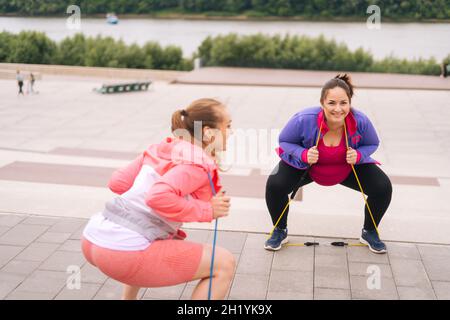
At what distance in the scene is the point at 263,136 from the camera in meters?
12.2

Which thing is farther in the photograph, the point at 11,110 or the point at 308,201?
the point at 11,110

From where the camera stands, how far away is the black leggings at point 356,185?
4.75 m

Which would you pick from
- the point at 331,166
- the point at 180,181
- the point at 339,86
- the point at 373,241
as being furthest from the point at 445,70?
the point at 180,181

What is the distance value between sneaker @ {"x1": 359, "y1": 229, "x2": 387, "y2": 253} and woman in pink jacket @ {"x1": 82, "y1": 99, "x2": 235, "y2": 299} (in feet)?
7.29

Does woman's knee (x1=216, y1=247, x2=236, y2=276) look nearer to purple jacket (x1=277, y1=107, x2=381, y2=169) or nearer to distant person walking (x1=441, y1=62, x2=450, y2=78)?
purple jacket (x1=277, y1=107, x2=381, y2=169)

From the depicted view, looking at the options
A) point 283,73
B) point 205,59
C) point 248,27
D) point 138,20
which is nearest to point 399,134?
point 283,73

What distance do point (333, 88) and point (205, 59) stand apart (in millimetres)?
24567

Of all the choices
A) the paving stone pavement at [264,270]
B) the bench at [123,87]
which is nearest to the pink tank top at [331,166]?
the paving stone pavement at [264,270]

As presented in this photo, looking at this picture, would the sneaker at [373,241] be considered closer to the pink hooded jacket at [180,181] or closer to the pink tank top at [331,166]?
the pink tank top at [331,166]

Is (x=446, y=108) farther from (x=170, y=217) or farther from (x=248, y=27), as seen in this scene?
(x=248, y=27)

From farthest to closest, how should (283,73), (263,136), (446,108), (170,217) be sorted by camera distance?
(283,73)
(446,108)
(263,136)
(170,217)

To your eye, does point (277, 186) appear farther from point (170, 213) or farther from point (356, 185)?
point (170, 213)

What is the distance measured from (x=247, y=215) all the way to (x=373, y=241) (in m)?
1.38

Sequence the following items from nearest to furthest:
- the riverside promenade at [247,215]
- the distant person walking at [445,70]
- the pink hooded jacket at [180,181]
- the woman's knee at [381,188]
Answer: the pink hooded jacket at [180,181]
the riverside promenade at [247,215]
the woman's knee at [381,188]
the distant person walking at [445,70]
